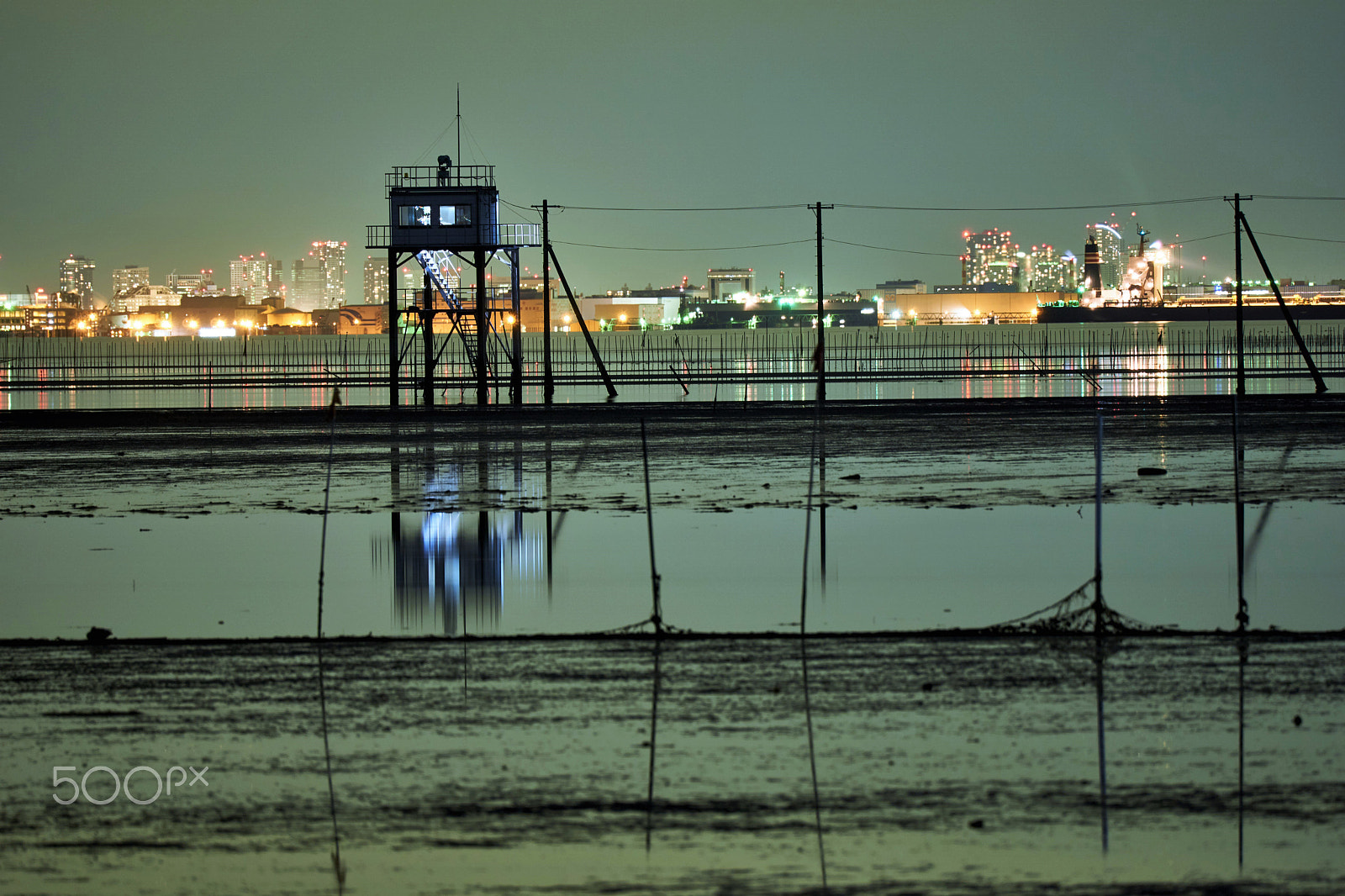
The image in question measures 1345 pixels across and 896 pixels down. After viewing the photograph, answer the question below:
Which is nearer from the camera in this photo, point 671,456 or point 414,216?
point 671,456

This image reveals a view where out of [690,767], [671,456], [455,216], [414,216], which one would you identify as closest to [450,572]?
[690,767]

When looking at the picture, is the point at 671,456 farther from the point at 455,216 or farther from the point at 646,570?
the point at 455,216

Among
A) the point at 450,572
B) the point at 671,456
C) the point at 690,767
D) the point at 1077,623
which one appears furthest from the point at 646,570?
the point at 671,456

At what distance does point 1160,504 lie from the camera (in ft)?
73.0

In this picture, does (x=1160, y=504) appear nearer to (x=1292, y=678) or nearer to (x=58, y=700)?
(x=1292, y=678)

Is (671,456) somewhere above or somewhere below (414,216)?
below

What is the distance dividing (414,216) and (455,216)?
173 cm

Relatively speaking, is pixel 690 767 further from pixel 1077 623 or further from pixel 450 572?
pixel 450 572

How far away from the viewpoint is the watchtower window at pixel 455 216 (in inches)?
2191

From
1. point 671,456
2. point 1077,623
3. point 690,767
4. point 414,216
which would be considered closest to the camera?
point 690,767

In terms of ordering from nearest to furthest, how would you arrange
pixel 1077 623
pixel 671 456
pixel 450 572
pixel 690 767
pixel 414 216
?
pixel 690 767
pixel 1077 623
pixel 450 572
pixel 671 456
pixel 414 216

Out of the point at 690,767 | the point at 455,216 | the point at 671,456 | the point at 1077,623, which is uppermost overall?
the point at 455,216

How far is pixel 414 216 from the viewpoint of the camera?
5569 cm

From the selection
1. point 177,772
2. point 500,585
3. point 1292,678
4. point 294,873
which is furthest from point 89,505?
point 1292,678
